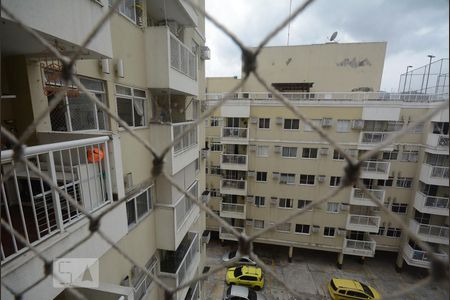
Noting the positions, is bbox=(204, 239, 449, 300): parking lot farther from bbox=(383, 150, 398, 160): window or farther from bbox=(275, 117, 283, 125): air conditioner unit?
bbox=(275, 117, 283, 125): air conditioner unit

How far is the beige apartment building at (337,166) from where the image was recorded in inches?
342

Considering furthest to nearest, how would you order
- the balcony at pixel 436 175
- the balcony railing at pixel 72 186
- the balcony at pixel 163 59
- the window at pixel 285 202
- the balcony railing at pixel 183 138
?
the window at pixel 285 202 → the balcony at pixel 436 175 → the balcony railing at pixel 183 138 → the balcony at pixel 163 59 → the balcony railing at pixel 72 186

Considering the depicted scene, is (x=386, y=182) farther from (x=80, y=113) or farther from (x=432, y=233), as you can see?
(x=80, y=113)

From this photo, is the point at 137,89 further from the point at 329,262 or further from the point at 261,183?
the point at 329,262

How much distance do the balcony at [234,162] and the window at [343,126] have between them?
4.17 metres

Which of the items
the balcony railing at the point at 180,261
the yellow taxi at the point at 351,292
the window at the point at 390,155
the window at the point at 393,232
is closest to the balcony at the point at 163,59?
the balcony railing at the point at 180,261

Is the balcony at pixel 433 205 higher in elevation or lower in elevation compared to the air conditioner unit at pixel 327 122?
lower

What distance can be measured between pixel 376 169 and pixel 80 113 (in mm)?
10602

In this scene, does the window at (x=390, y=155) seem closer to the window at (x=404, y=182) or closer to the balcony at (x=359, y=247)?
the window at (x=404, y=182)

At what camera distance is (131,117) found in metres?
3.41

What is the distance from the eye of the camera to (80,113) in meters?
2.62

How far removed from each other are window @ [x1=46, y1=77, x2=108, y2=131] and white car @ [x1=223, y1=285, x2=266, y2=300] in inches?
303

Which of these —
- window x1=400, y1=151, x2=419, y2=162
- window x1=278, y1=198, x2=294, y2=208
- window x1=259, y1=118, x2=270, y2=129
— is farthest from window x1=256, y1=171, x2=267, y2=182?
window x1=400, y1=151, x2=419, y2=162

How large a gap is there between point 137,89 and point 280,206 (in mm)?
8654
